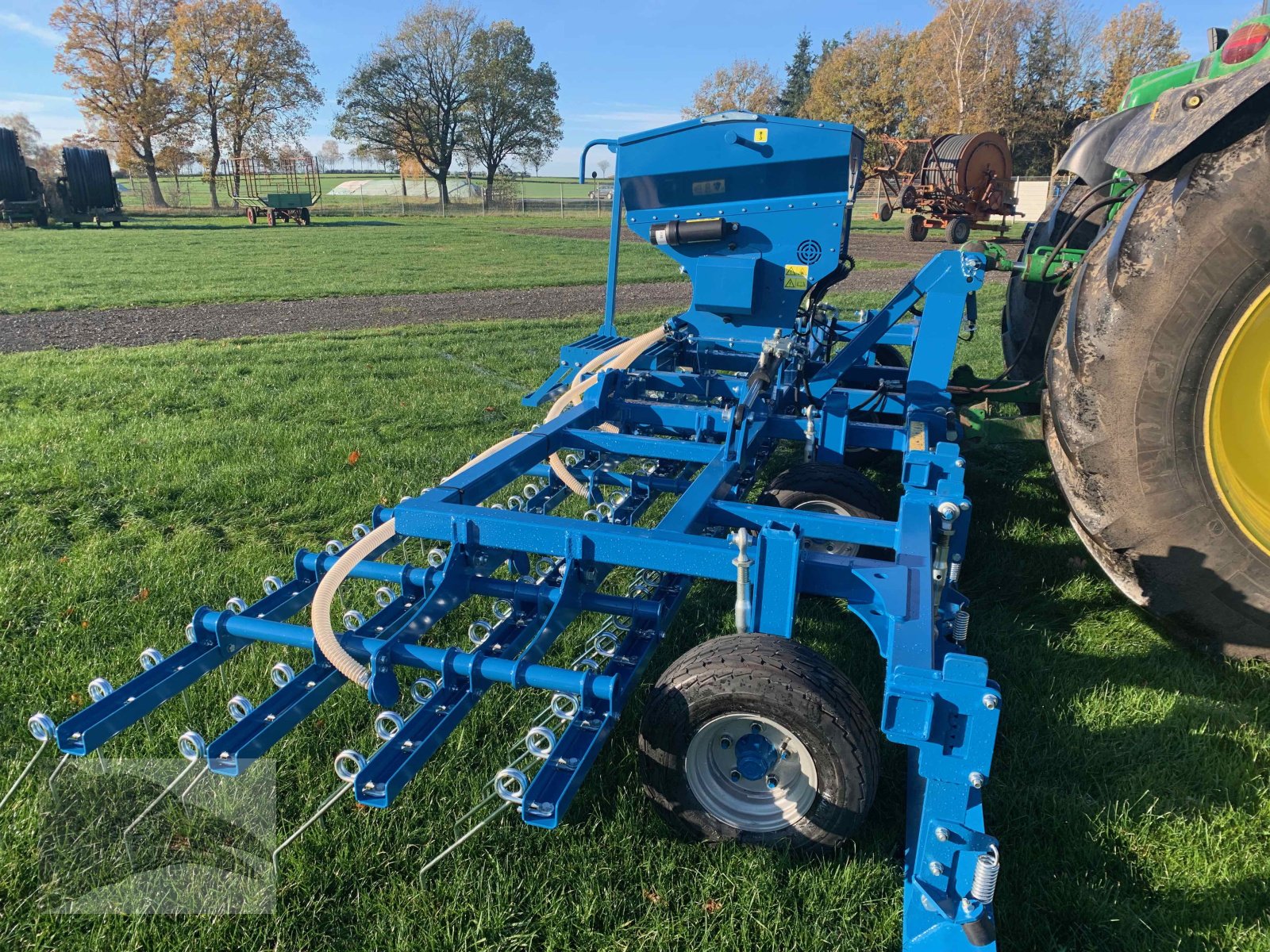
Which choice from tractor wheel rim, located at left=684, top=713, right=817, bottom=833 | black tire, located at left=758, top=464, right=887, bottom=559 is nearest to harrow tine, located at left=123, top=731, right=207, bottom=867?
tractor wheel rim, located at left=684, top=713, right=817, bottom=833

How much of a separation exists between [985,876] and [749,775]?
0.77m

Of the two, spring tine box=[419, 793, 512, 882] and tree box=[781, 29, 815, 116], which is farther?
tree box=[781, 29, 815, 116]

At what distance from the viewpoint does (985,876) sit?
5.58 feet

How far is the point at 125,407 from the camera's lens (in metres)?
6.36

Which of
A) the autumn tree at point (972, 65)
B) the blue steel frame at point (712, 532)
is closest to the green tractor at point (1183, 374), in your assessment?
the blue steel frame at point (712, 532)

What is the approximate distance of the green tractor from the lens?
2.49 m

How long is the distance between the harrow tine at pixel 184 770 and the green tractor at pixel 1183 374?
2.83 m

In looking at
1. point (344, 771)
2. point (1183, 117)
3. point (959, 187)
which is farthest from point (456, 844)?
point (959, 187)

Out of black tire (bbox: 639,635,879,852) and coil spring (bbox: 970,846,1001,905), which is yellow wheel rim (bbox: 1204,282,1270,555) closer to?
black tire (bbox: 639,635,879,852)

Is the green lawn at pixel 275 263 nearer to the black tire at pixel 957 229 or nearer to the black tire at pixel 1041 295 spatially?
the black tire at pixel 1041 295

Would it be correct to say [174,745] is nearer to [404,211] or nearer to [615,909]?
[615,909]

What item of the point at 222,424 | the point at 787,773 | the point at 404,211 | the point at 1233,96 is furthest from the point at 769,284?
the point at 404,211

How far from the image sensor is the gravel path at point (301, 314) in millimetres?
9531

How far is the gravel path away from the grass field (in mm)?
5015
